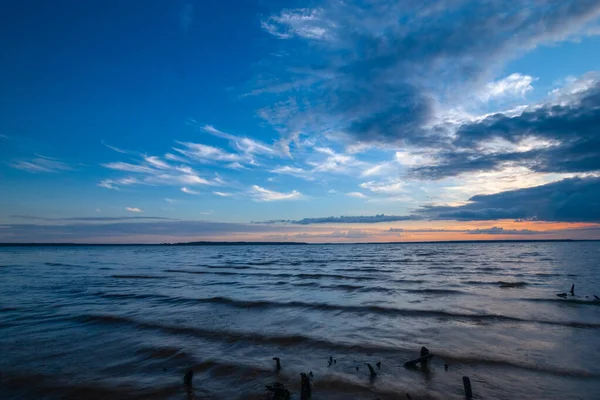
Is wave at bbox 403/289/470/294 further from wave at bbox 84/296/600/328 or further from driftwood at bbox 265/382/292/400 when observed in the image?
driftwood at bbox 265/382/292/400

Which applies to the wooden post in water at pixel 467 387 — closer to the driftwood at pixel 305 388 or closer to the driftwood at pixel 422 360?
the driftwood at pixel 422 360

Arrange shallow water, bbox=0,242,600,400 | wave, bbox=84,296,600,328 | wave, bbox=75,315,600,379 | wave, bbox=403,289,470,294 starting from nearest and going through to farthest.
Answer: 1. shallow water, bbox=0,242,600,400
2. wave, bbox=75,315,600,379
3. wave, bbox=84,296,600,328
4. wave, bbox=403,289,470,294

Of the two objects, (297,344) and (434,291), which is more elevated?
(297,344)

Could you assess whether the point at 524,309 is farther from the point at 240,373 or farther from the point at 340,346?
the point at 240,373

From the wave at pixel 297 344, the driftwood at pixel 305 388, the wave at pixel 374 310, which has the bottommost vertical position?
the wave at pixel 374 310

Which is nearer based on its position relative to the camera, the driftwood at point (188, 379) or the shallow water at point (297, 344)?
the driftwood at point (188, 379)

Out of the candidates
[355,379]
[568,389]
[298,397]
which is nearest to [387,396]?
[355,379]

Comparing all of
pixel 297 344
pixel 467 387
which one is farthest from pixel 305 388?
pixel 297 344

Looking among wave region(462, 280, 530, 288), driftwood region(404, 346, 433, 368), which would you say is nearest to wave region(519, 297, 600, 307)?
wave region(462, 280, 530, 288)

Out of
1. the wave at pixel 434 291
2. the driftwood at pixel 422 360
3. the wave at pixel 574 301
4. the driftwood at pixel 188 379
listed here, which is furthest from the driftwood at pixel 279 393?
the wave at pixel 574 301

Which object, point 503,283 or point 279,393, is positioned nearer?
point 279,393

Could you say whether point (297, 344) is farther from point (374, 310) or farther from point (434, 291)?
point (434, 291)

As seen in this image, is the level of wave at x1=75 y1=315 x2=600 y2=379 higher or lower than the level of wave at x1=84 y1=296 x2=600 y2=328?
higher

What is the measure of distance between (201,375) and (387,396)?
4.77 meters
